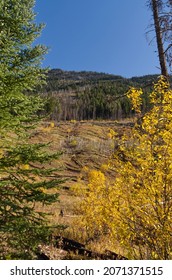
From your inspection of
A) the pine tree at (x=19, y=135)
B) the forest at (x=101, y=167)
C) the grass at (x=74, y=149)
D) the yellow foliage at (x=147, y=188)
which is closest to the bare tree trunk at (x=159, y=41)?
the forest at (x=101, y=167)

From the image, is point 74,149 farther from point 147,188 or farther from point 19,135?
point 147,188

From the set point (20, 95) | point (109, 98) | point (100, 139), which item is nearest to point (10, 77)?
point (20, 95)

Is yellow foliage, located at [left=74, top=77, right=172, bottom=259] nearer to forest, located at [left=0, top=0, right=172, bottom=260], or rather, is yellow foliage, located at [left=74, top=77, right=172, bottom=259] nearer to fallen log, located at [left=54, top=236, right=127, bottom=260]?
forest, located at [left=0, top=0, right=172, bottom=260]

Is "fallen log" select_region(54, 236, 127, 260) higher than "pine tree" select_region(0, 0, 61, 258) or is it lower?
lower

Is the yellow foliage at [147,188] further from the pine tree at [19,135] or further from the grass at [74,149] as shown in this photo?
the grass at [74,149]

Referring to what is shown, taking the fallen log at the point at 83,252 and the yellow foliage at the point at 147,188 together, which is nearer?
the yellow foliage at the point at 147,188

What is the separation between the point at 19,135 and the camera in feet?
28.6

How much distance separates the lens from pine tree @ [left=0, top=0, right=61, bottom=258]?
765 centimetres

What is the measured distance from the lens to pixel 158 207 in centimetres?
512

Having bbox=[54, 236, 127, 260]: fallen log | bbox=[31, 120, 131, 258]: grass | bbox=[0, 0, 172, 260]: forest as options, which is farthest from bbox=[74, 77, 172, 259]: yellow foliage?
bbox=[31, 120, 131, 258]: grass

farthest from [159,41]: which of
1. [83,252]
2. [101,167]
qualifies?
[83,252]

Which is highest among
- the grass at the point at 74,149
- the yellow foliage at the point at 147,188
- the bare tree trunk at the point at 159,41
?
the bare tree trunk at the point at 159,41

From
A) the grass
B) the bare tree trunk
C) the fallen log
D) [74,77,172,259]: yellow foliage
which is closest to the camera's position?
[74,77,172,259]: yellow foliage

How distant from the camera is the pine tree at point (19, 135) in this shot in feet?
25.1
